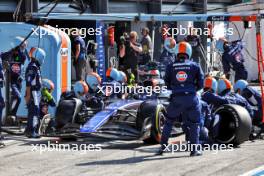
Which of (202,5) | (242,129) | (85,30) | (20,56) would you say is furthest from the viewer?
(202,5)

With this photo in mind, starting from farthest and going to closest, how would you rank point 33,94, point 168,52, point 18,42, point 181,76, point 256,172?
1. point 168,52
2. point 18,42
3. point 33,94
4. point 181,76
5. point 256,172

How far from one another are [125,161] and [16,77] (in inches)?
212

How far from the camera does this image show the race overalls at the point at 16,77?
46.2ft

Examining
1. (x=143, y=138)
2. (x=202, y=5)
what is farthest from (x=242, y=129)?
(x=202, y=5)

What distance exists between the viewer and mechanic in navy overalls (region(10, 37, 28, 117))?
1409cm

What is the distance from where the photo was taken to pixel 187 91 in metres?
10.2

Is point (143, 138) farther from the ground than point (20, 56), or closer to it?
closer to it

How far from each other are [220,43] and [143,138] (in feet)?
25.0

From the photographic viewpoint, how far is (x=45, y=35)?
14461mm

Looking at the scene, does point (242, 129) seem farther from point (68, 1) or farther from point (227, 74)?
point (68, 1)

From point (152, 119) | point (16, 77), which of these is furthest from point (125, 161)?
point (16, 77)

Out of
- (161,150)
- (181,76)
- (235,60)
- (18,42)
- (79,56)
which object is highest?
(18,42)

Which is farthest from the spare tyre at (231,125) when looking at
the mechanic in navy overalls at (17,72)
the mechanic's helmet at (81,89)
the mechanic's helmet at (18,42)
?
the mechanic's helmet at (18,42)

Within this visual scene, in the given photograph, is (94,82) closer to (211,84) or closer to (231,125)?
(211,84)
